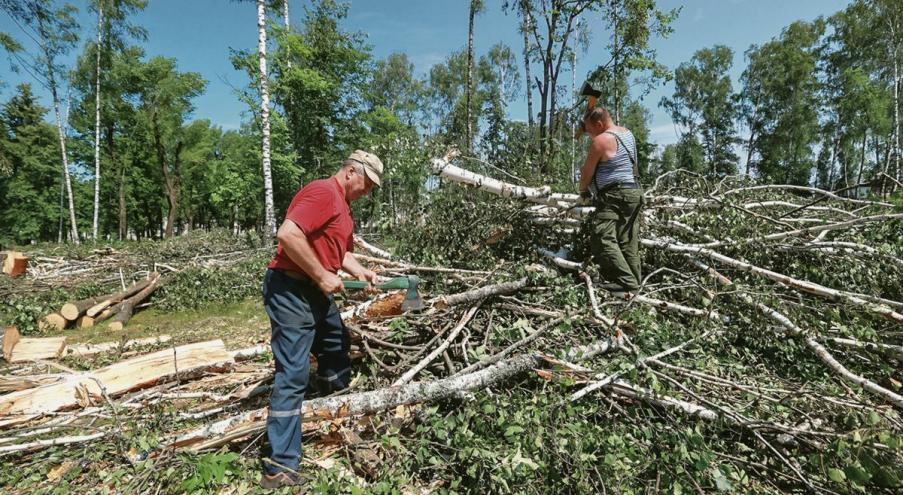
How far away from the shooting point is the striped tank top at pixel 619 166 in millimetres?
3889

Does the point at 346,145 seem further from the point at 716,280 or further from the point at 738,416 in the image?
the point at 738,416

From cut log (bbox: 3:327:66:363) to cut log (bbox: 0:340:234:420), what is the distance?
6.16 ft

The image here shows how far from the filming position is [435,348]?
129 inches

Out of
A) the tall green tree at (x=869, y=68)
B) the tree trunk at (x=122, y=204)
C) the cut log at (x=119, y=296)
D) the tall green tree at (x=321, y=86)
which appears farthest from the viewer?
the tree trunk at (x=122, y=204)

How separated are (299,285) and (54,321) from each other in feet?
20.9

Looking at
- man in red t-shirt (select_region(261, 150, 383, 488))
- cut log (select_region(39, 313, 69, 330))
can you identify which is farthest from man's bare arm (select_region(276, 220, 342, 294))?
cut log (select_region(39, 313, 69, 330))

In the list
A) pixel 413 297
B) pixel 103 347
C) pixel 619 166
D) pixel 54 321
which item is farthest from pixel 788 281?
pixel 54 321

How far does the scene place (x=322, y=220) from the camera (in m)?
2.38

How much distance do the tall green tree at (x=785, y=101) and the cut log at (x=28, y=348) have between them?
30498 mm

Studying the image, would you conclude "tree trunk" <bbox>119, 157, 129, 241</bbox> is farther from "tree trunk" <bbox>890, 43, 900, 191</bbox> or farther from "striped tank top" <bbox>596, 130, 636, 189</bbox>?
"tree trunk" <bbox>890, 43, 900, 191</bbox>

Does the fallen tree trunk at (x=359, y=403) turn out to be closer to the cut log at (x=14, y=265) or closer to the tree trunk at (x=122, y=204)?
the cut log at (x=14, y=265)

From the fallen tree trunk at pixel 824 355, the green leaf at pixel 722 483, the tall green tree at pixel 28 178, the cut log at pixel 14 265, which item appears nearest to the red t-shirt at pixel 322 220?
the green leaf at pixel 722 483

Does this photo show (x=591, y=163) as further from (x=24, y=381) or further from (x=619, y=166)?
(x=24, y=381)

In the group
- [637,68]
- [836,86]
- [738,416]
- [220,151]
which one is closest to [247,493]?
[738,416]
